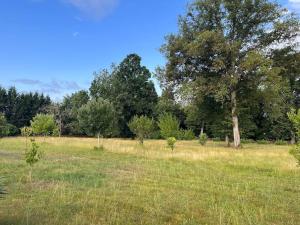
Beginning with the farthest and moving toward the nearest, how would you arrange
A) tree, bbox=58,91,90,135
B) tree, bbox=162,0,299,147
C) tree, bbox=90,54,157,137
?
tree, bbox=58,91,90,135
tree, bbox=90,54,157,137
tree, bbox=162,0,299,147

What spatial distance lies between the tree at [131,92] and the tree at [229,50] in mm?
28662

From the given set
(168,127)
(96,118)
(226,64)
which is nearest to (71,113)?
(168,127)

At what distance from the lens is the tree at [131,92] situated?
6375 cm

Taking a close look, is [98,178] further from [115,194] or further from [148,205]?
[148,205]

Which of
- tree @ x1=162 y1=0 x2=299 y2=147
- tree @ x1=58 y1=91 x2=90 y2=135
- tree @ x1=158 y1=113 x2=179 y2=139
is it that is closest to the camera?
tree @ x1=162 y1=0 x2=299 y2=147

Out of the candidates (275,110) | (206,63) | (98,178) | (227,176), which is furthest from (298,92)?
(98,178)

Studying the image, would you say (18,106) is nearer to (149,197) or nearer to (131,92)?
(131,92)

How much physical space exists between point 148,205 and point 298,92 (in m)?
52.6

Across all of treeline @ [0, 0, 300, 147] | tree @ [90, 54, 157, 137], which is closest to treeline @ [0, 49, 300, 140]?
tree @ [90, 54, 157, 137]

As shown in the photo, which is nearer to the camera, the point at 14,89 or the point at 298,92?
the point at 298,92

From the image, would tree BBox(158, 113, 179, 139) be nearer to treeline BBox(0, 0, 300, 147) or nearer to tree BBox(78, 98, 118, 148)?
treeline BBox(0, 0, 300, 147)

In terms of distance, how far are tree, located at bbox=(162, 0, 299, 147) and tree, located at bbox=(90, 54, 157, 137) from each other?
94.0 ft

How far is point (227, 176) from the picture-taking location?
13992 mm

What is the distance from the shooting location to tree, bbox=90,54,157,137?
63750 millimetres
